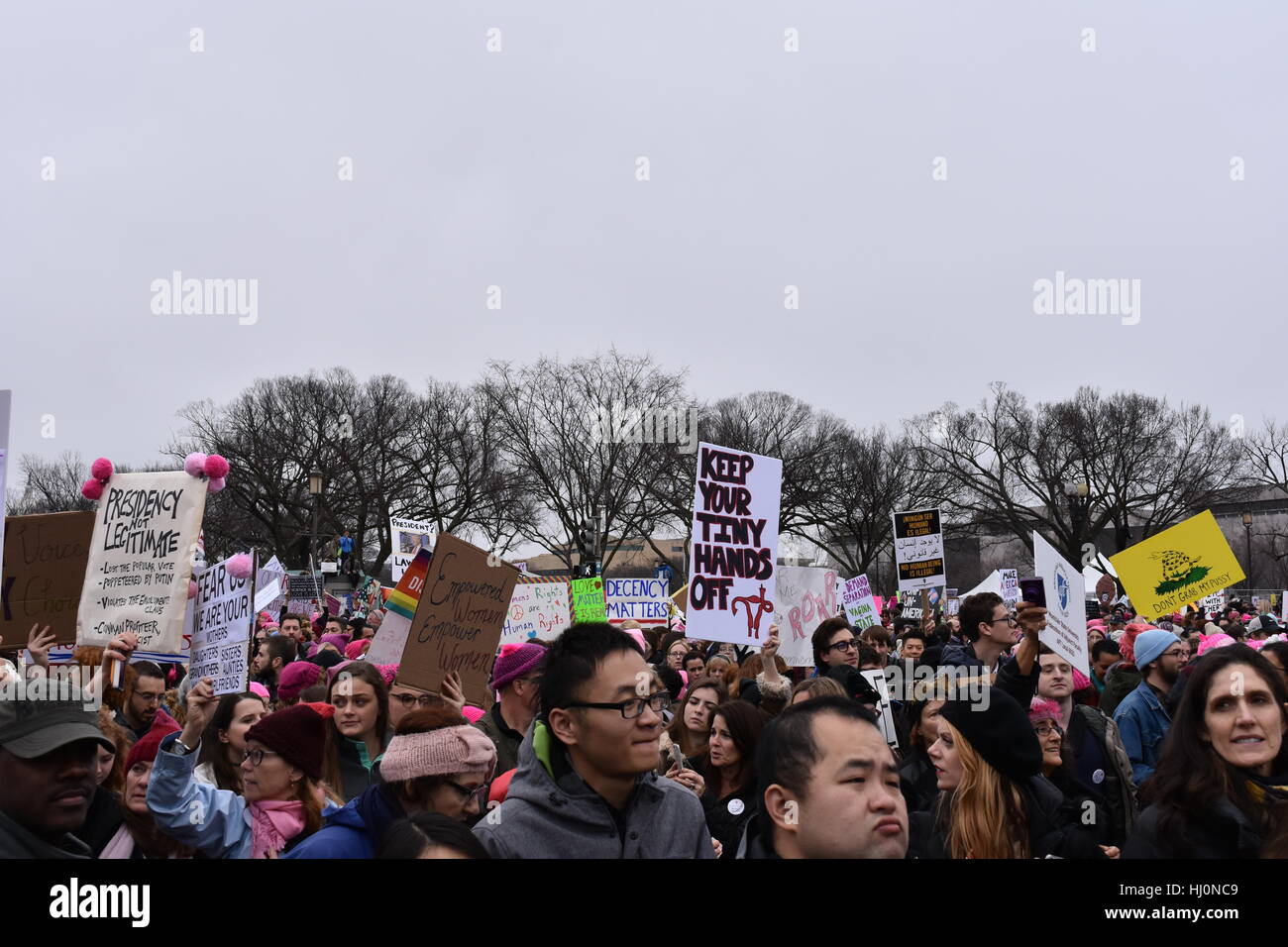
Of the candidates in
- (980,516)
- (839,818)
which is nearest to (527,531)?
(980,516)

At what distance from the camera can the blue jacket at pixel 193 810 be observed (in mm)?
3801

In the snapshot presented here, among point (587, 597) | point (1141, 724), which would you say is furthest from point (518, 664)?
point (587, 597)

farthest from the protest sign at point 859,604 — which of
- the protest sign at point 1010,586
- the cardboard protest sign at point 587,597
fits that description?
the protest sign at point 1010,586

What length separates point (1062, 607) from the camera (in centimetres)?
610

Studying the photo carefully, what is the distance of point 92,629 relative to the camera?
5.93 metres

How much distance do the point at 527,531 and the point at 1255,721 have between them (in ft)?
176

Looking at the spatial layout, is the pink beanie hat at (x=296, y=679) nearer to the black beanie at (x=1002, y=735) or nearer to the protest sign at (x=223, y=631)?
the protest sign at (x=223, y=631)

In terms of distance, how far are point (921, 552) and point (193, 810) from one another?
554 inches

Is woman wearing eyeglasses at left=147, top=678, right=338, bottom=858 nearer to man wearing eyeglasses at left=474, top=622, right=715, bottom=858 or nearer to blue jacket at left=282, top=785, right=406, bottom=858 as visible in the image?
blue jacket at left=282, top=785, right=406, bottom=858

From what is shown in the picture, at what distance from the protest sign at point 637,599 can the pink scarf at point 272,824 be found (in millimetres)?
11525

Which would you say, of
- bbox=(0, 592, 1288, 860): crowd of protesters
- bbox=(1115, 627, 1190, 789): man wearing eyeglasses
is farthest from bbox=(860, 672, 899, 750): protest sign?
bbox=(1115, 627, 1190, 789): man wearing eyeglasses

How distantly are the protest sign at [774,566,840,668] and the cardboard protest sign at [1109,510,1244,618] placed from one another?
3.56m
